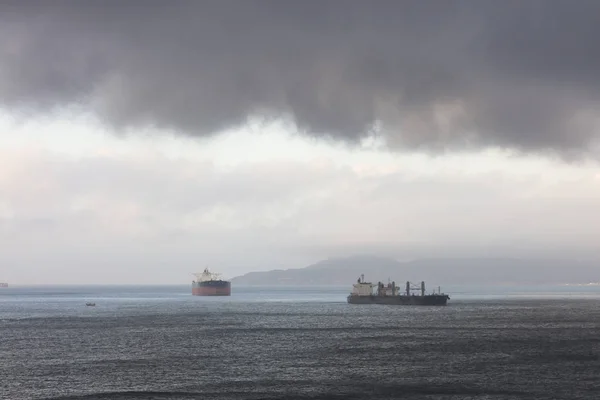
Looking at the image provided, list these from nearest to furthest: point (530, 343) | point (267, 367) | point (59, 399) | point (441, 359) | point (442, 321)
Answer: point (59, 399)
point (267, 367)
point (441, 359)
point (530, 343)
point (442, 321)

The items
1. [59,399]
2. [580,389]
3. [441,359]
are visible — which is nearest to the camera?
Result: [59,399]

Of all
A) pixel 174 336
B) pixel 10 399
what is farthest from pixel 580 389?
pixel 174 336

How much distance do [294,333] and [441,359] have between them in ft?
137

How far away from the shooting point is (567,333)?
4641 inches

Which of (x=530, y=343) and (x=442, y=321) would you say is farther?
(x=442, y=321)

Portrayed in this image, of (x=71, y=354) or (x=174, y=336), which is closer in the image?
(x=71, y=354)

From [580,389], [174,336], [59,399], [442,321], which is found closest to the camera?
[59,399]

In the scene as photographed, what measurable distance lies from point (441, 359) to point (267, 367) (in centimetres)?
2133

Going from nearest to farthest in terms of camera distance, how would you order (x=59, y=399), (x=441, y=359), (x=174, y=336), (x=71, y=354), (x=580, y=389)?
(x=59, y=399), (x=580, y=389), (x=441, y=359), (x=71, y=354), (x=174, y=336)

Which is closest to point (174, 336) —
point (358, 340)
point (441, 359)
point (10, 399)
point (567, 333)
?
point (358, 340)

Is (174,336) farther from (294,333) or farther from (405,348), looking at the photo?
(405,348)

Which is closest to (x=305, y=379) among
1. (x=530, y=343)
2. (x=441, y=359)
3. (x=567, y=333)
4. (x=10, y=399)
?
(x=441, y=359)

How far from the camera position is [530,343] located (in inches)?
3954

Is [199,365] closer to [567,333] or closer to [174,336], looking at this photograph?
[174,336]
